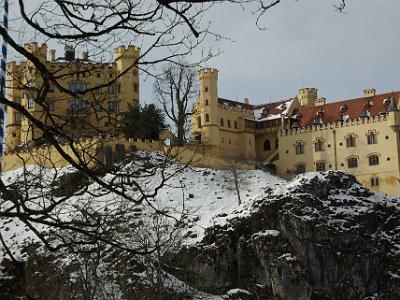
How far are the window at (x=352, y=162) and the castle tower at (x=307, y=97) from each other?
1223cm

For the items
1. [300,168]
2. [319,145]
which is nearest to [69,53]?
[300,168]

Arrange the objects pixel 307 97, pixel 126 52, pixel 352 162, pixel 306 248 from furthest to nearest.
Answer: pixel 307 97 → pixel 352 162 → pixel 306 248 → pixel 126 52

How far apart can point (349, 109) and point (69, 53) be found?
186ft

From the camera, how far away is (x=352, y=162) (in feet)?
188

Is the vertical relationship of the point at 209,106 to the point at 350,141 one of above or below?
above

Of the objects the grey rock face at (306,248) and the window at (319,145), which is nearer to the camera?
the grey rock face at (306,248)

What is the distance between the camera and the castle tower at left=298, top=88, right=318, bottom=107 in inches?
2719

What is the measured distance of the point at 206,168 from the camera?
181 ft

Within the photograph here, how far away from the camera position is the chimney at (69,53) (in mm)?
6893

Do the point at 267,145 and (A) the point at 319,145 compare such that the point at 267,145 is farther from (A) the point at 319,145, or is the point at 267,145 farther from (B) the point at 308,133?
(A) the point at 319,145

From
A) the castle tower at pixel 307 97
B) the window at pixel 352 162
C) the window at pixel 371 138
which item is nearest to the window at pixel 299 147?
the window at pixel 352 162

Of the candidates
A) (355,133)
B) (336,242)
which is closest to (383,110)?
(355,133)

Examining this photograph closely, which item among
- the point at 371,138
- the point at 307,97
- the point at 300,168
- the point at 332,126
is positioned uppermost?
the point at 307,97

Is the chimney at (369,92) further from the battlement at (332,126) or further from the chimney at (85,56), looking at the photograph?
the chimney at (85,56)
